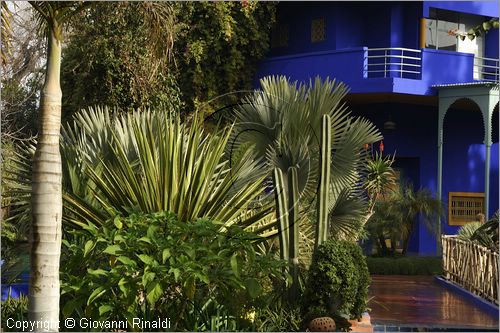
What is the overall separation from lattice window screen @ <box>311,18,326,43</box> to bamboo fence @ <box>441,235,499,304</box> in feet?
26.6

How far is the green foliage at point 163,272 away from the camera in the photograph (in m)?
8.05

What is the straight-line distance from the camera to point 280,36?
24922 mm

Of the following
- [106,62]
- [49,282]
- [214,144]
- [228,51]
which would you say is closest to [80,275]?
[49,282]

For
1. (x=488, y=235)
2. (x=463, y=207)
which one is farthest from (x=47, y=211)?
(x=463, y=207)

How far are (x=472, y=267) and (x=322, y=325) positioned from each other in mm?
6656

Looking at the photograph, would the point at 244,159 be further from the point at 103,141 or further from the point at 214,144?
the point at 103,141

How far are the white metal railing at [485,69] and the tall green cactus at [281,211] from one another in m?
14.9

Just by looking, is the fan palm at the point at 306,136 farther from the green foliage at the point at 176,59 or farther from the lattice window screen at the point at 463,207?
the lattice window screen at the point at 463,207

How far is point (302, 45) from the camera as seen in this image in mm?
24500

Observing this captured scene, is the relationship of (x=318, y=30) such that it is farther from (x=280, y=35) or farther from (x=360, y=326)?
(x=360, y=326)

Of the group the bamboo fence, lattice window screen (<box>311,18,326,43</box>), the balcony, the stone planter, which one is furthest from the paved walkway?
lattice window screen (<box>311,18,326,43</box>)

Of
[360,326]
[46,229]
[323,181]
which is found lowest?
[360,326]

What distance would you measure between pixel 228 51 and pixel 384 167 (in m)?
4.96

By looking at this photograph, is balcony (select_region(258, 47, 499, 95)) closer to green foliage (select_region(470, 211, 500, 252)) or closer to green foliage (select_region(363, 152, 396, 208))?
green foliage (select_region(363, 152, 396, 208))
